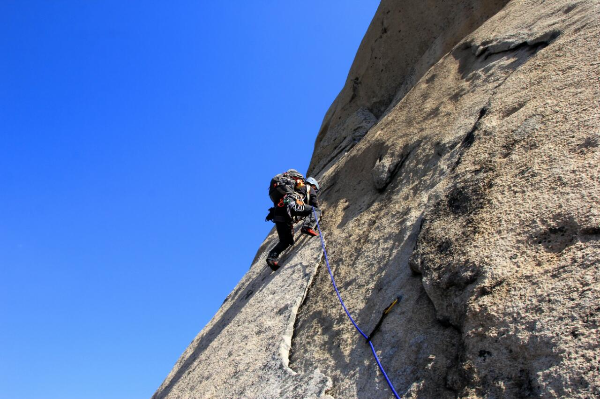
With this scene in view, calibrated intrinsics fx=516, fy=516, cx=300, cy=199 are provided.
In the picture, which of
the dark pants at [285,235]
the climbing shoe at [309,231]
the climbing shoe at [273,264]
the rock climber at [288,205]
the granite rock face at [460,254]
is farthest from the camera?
the dark pants at [285,235]

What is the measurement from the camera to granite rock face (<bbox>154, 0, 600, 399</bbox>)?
9.67 ft

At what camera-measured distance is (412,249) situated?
14.3 ft

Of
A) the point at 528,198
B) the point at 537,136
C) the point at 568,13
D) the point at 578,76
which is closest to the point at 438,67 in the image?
the point at 568,13

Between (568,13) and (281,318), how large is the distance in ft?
15.2

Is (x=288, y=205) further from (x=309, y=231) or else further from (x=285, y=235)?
(x=309, y=231)

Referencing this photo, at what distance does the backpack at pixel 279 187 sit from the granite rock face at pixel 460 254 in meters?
0.55

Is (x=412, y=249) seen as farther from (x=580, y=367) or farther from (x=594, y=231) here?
(x=580, y=367)

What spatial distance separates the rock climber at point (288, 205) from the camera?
689 centimetres

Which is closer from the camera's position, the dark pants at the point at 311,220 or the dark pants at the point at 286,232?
the dark pants at the point at 311,220

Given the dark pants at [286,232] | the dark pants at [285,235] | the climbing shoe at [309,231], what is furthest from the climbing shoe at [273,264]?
the climbing shoe at [309,231]

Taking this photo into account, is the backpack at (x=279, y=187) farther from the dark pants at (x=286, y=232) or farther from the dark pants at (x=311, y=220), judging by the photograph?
the dark pants at (x=311, y=220)

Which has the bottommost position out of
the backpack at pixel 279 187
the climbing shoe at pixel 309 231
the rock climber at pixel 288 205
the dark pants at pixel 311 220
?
the climbing shoe at pixel 309 231

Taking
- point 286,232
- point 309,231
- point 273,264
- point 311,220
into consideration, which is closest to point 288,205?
point 286,232

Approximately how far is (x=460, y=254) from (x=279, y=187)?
4145 mm
